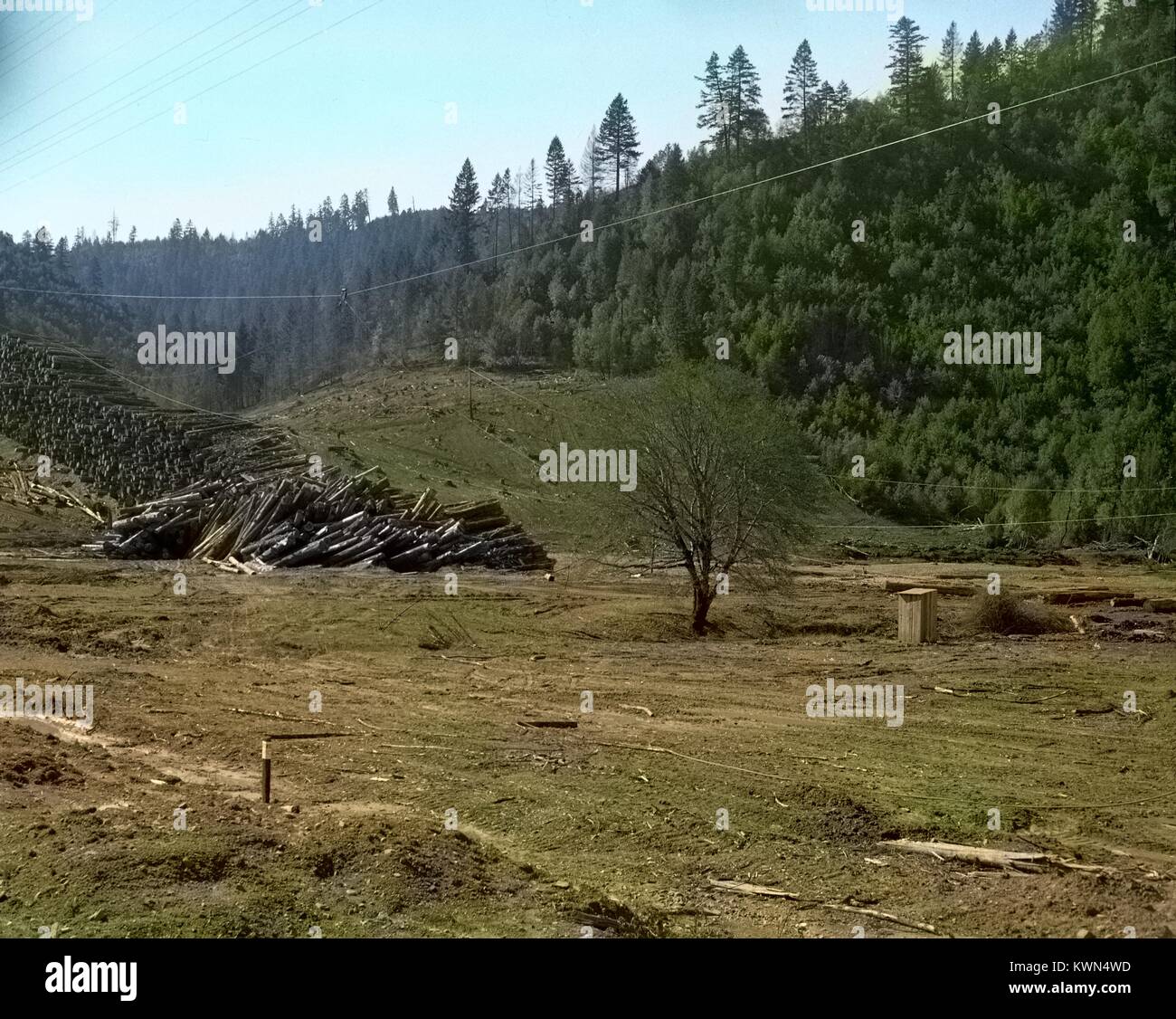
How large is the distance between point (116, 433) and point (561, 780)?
1362 inches

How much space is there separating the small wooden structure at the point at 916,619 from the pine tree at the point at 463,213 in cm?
6314

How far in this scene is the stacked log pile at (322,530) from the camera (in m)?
28.9

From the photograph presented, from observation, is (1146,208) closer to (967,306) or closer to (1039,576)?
(967,306)

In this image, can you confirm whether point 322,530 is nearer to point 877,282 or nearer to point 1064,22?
point 877,282

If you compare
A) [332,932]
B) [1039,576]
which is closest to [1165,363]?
[1039,576]

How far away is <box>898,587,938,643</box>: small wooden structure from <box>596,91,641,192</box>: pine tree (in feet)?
194

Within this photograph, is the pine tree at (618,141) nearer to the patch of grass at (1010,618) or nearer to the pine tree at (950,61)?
the pine tree at (950,61)

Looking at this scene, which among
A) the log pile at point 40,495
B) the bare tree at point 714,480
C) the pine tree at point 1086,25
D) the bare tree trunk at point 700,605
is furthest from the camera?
the pine tree at point 1086,25

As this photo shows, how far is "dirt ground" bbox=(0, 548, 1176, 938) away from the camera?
738 centimetres

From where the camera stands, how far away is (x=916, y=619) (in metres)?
20.7

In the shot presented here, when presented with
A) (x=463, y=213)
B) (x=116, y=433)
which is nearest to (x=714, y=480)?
(x=116, y=433)

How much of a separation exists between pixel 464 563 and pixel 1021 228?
4911 centimetres

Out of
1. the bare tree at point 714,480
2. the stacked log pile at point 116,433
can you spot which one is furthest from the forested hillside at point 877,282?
Result: the bare tree at point 714,480

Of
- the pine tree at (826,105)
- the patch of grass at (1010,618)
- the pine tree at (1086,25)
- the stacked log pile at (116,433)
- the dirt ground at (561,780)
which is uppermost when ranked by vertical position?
the pine tree at (1086,25)
